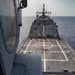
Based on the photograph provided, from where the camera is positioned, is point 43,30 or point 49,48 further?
point 43,30

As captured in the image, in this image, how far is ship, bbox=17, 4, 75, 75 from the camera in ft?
75.4

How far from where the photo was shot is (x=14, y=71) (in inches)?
192

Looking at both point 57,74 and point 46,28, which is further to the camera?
point 46,28

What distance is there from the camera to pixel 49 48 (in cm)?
3691

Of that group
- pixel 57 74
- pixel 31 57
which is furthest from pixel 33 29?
pixel 31 57

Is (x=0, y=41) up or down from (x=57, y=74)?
up

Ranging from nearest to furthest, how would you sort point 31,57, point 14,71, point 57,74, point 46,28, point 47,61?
1. point 14,71
2. point 31,57
3. point 57,74
4. point 47,61
5. point 46,28

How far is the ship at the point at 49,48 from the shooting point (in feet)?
75.4

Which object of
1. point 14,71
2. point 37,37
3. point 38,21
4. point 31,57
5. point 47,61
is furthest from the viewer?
point 38,21

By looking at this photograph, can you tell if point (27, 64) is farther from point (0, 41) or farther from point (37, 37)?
point (37, 37)

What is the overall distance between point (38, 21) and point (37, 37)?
12.2 meters

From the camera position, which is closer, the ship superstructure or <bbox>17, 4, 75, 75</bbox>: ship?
<bbox>17, 4, 75, 75</bbox>: ship

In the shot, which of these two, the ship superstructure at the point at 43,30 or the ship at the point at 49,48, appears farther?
→ the ship superstructure at the point at 43,30

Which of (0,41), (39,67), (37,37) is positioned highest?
(0,41)
